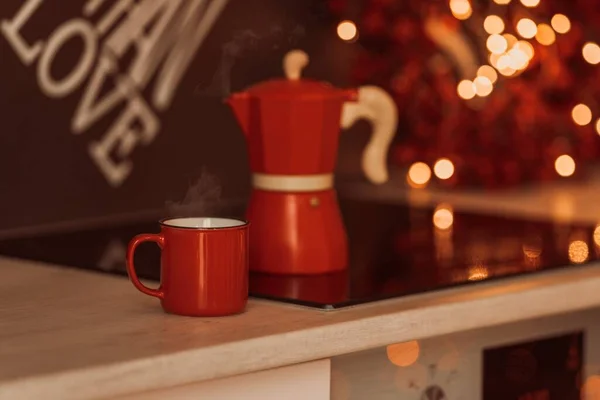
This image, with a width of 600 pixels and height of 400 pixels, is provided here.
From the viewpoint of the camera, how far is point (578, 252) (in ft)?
4.58

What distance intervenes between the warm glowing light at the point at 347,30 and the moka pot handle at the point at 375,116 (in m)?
0.57

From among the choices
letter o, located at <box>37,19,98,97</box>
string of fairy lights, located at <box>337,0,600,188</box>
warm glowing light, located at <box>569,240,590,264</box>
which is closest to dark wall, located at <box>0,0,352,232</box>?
Answer: letter o, located at <box>37,19,98,97</box>

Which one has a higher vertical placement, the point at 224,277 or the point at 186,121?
the point at 186,121

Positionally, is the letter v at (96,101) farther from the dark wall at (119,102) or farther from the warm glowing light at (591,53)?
the warm glowing light at (591,53)

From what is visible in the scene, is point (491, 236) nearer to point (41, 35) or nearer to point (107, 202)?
point (107, 202)

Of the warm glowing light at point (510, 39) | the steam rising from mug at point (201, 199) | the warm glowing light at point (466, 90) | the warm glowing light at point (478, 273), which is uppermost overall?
the warm glowing light at point (510, 39)

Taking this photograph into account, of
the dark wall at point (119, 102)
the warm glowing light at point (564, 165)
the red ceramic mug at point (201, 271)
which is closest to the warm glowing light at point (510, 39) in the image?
the warm glowing light at point (564, 165)

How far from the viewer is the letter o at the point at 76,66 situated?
152cm

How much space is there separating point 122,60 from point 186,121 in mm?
145

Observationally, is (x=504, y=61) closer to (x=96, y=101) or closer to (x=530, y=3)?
(x=530, y=3)

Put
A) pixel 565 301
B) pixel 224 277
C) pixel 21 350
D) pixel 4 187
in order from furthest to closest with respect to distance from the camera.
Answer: pixel 4 187 → pixel 565 301 → pixel 224 277 → pixel 21 350

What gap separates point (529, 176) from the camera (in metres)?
2.01

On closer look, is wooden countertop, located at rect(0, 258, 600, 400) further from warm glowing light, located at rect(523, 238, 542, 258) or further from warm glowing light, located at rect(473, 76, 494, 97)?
warm glowing light, located at rect(473, 76, 494, 97)

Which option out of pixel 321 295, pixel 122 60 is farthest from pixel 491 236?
pixel 122 60
